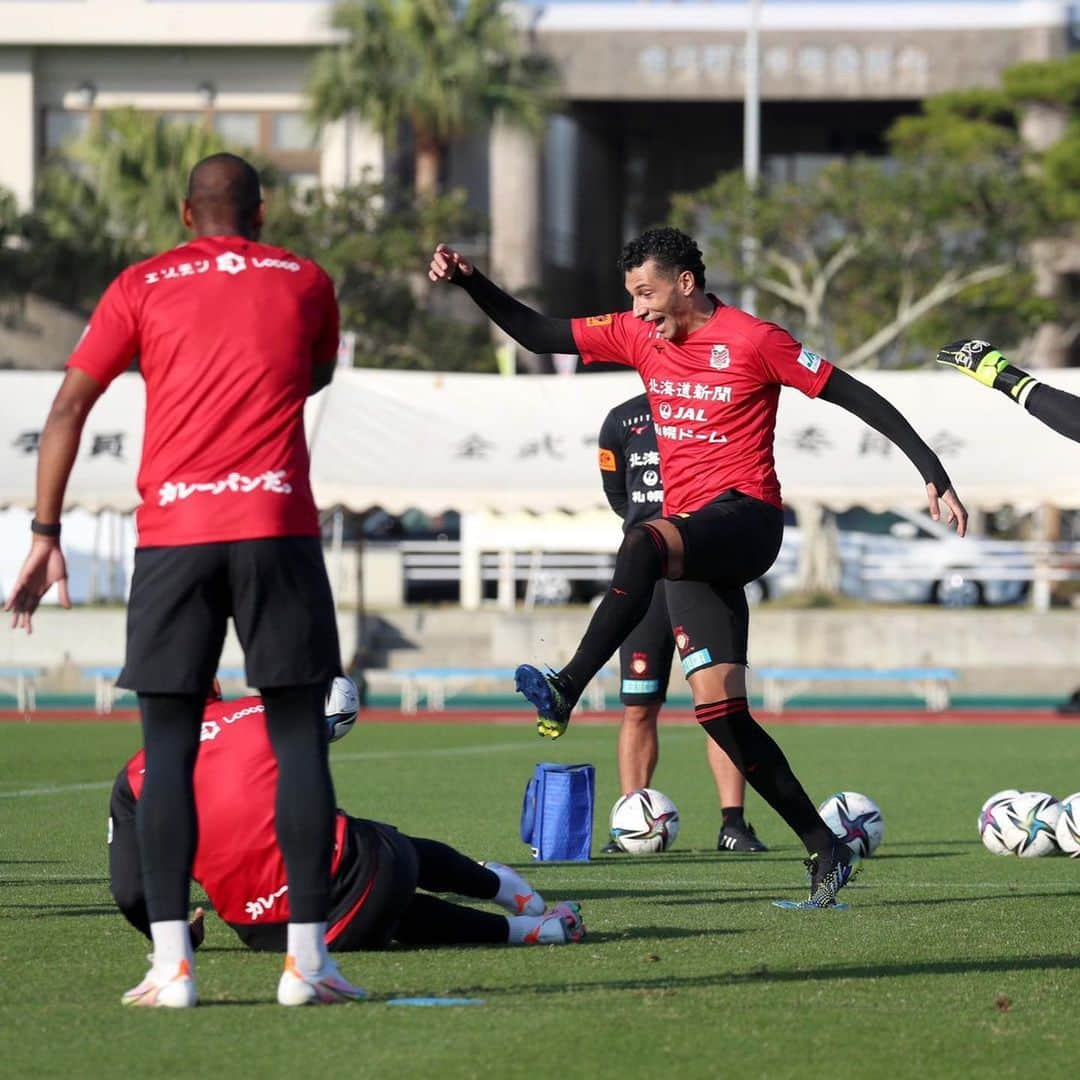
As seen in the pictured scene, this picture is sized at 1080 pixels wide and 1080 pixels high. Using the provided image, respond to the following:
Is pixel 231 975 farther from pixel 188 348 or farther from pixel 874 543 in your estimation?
pixel 874 543

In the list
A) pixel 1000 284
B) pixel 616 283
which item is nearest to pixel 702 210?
pixel 1000 284

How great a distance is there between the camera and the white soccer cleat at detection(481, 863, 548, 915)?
6.42 m

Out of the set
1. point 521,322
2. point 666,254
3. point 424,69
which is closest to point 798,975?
point 666,254

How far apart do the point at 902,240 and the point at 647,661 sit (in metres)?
29.7

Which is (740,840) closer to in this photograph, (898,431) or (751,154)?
(898,431)

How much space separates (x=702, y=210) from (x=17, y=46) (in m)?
20.2

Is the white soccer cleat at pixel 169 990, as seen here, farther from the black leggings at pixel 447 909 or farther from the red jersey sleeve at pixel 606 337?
the red jersey sleeve at pixel 606 337

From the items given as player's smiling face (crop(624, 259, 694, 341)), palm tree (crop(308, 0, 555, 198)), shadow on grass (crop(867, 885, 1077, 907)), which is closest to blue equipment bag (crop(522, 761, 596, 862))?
shadow on grass (crop(867, 885, 1077, 907))

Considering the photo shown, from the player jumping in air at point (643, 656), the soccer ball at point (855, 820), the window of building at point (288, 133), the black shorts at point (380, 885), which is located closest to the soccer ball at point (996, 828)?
the soccer ball at point (855, 820)

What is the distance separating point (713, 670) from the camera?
7578 mm

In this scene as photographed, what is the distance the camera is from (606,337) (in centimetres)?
796

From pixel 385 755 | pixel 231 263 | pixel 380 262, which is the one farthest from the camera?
pixel 380 262

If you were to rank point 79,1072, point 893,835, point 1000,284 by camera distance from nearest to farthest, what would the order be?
point 79,1072
point 893,835
point 1000,284

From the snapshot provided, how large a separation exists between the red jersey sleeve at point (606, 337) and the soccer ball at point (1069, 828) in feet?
9.82
